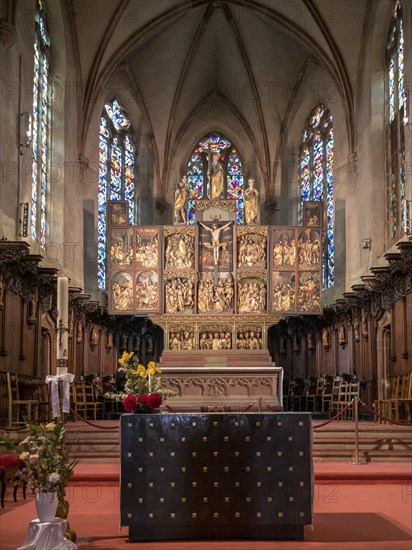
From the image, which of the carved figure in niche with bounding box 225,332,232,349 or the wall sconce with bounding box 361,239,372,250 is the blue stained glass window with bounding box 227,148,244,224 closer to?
the wall sconce with bounding box 361,239,372,250

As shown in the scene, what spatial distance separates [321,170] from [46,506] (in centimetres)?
2261

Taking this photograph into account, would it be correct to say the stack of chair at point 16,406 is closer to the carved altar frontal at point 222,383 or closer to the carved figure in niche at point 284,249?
the carved altar frontal at point 222,383

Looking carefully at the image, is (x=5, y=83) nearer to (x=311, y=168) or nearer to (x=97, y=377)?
(x=97, y=377)

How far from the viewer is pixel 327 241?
26969mm

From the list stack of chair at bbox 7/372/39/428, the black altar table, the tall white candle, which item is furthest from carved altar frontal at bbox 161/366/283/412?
the black altar table

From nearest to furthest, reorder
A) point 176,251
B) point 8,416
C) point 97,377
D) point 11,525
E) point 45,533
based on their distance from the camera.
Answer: point 45,533
point 11,525
point 8,416
point 176,251
point 97,377

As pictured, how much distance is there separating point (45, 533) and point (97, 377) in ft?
53.9

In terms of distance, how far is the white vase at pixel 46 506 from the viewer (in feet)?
20.8

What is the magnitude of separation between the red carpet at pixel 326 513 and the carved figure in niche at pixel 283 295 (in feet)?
24.9

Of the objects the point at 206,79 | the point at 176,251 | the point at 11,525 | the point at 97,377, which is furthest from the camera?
the point at 206,79

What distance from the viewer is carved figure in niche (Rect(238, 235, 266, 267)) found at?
20594 mm

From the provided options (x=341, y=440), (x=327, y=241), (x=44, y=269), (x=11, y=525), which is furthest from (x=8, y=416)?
(x=327, y=241)

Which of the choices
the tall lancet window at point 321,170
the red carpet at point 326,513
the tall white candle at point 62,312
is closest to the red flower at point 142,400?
the red carpet at point 326,513

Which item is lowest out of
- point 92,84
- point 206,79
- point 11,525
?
point 11,525
